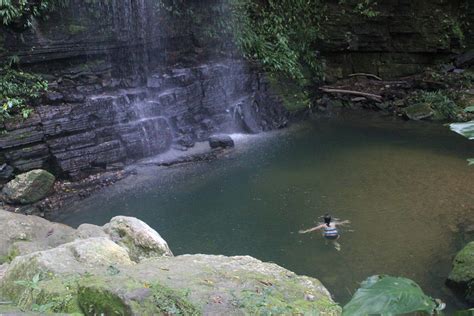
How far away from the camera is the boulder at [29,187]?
25.5 ft

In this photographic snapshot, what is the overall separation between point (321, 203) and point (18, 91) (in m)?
6.09

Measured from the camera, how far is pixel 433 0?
571 inches

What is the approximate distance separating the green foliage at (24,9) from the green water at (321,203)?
3.78 metres

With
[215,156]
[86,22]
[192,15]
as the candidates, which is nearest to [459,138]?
[215,156]

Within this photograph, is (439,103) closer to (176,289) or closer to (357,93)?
(357,93)

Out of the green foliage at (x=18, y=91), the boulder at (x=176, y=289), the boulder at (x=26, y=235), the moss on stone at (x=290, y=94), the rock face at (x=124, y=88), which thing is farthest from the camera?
the moss on stone at (x=290, y=94)

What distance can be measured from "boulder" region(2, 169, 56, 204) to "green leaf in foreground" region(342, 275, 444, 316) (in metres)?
7.73

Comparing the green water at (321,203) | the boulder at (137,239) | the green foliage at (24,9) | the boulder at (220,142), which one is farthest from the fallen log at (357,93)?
the boulder at (137,239)

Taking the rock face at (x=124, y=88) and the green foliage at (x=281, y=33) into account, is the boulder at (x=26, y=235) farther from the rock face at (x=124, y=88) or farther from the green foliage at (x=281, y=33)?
the green foliage at (x=281, y=33)

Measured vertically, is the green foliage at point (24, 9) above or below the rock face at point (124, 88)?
above

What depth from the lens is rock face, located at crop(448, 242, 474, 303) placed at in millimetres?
5051

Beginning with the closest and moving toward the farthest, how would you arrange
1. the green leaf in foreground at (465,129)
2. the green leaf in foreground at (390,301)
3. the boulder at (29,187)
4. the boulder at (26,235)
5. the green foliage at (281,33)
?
1. the green leaf in foreground at (390,301)
2. the green leaf in foreground at (465,129)
3. the boulder at (26,235)
4. the boulder at (29,187)
5. the green foliage at (281,33)

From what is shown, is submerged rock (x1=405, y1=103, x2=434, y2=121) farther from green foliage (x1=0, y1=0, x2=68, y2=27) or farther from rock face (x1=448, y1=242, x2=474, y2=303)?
green foliage (x1=0, y1=0, x2=68, y2=27)

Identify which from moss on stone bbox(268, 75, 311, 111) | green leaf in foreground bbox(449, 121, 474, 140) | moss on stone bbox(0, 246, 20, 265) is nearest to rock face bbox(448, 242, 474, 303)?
green leaf in foreground bbox(449, 121, 474, 140)
